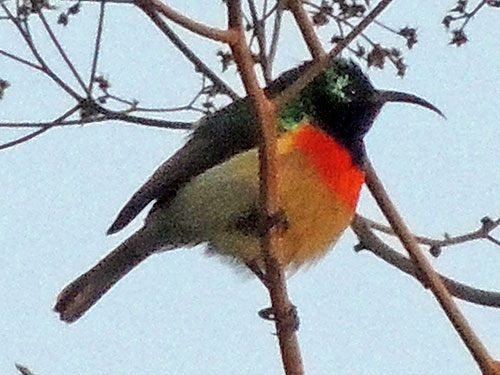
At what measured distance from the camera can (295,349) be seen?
357 centimetres

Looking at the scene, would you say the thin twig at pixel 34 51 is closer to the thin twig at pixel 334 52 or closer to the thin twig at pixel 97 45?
the thin twig at pixel 97 45

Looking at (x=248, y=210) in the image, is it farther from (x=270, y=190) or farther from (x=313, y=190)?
(x=270, y=190)

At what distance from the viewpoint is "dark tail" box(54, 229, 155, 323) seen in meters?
4.86

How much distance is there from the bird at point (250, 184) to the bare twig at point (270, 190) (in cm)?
66

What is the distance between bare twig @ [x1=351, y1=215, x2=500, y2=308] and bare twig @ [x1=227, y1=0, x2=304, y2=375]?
0.73m

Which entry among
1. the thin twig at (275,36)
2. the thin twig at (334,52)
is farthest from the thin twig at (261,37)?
the thin twig at (334,52)

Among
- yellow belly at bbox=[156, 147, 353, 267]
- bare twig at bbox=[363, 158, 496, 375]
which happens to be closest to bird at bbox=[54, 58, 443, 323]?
yellow belly at bbox=[156, 147, 353, 267]

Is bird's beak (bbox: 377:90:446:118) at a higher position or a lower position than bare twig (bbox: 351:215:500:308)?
higher

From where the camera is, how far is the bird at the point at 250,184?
14.9 ft

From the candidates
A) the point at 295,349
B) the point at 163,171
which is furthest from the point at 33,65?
the point at 295,349

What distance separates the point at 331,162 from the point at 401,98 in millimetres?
452

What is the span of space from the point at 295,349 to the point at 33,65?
178cm

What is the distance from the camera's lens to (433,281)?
378cm

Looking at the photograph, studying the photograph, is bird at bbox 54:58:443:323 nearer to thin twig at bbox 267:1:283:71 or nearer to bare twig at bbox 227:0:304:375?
thin twig at bbox 267:1:283:71
